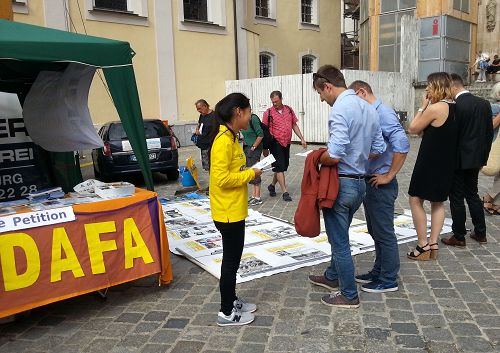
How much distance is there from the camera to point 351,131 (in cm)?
323

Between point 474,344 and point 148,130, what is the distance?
321 inches

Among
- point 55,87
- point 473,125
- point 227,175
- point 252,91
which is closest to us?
point 227,175

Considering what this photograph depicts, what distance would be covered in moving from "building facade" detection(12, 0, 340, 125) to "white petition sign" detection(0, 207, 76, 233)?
11547 mm

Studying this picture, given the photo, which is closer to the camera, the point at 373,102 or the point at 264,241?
the point at 373,102

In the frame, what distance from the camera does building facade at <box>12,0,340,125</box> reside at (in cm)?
1462

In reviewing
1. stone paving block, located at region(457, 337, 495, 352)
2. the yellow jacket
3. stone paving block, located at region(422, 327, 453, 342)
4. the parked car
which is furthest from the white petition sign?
the parked car

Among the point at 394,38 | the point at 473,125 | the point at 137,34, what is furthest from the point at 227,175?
the point at 394,38

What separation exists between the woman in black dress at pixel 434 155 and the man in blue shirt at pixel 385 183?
73 centimetres

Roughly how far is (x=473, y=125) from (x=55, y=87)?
15.3 ft

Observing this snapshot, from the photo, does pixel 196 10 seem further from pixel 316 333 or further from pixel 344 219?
pixel 316 333

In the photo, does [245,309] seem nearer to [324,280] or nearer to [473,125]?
[324,280]

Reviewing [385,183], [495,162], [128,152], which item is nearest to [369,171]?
[385,183]

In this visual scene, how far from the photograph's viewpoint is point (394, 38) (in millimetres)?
21578

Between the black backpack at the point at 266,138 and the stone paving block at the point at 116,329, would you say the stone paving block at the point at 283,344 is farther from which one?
the black backpack at the point at 266,138
